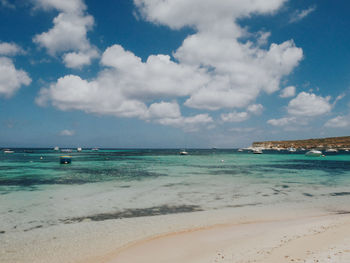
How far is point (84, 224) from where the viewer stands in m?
14.2

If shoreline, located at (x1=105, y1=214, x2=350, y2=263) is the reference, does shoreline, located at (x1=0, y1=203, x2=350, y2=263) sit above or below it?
below

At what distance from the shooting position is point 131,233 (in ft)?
41.7

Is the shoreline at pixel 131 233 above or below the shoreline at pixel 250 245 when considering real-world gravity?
below

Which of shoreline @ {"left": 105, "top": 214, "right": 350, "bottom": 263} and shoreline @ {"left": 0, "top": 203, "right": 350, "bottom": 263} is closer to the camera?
shoreline @ {"left": 105, "top": 214, "right": 350, "bottom": 263}

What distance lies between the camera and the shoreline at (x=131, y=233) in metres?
10.2

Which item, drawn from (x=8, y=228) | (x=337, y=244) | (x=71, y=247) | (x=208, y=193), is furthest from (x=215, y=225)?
(x=8, y=228)

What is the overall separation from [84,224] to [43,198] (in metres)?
9.58

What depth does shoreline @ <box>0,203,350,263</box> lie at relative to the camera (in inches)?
402

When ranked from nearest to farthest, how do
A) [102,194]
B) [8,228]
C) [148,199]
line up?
[8,228], [148,199], [102,194]

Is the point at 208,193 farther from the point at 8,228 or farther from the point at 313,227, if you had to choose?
the point at 8,228

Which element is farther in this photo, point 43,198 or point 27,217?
point 43,198

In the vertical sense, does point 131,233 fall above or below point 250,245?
below

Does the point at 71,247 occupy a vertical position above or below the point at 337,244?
below

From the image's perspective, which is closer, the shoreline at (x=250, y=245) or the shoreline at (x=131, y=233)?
the shoreline at (x=250, y=245)
